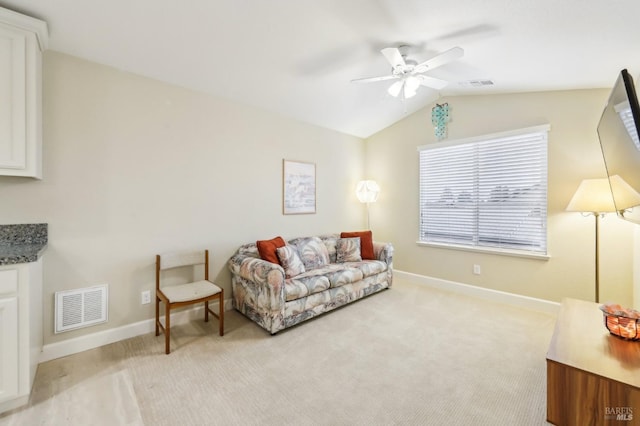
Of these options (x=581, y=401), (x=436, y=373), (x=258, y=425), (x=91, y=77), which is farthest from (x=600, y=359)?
(x=91, y=77)

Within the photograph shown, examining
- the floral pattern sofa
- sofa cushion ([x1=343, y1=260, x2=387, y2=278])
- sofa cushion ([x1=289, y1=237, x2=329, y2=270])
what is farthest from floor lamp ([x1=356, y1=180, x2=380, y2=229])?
sofa cushion ([x1=289, y1=237, x2=329, y2=270])

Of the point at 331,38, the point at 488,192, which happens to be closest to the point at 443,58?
the point at 331,38

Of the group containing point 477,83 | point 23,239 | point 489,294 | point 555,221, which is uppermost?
point 477,83

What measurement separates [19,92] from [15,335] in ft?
5.14

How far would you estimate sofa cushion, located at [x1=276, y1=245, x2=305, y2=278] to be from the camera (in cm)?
300

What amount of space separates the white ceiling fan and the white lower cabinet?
9.21 ft

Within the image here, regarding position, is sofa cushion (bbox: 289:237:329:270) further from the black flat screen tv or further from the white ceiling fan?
the black flat screen tv

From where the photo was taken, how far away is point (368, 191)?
4523 millimetres

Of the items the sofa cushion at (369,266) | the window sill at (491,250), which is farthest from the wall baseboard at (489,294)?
the sofa cushion at (369,266)

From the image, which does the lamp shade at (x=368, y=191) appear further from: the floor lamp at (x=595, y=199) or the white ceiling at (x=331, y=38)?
the floor lamp at (x=595, y=199)

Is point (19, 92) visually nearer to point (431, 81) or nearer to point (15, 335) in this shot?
point (15, 335)

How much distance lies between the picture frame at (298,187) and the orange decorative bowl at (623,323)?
315 centimetres

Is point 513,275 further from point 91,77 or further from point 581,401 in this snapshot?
point 91,77

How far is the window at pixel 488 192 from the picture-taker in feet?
10.5
